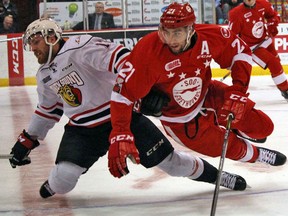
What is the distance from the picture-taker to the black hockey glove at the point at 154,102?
2939 millimetres

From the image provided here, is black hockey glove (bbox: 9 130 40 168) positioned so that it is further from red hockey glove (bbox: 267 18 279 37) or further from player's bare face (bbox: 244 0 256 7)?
player's bare face (bbox: 244 0 256 7)

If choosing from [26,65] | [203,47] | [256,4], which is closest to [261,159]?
[203,47]

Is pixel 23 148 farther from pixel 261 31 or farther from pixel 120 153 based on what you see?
pixel 261 31

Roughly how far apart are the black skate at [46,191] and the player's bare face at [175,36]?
2.87 feet

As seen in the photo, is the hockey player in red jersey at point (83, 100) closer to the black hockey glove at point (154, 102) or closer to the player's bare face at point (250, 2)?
the black hockey glove at point (154, 102)

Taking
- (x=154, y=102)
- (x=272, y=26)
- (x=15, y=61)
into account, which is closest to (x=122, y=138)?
(x=154, y=102)

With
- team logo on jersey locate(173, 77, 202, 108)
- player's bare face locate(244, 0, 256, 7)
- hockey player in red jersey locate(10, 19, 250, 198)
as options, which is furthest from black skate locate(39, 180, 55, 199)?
player's bare face locate(244, 0, 256, 7)

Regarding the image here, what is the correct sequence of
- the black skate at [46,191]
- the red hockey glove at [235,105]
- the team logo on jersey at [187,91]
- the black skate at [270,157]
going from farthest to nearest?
the black skate at [270,157] < the black skate at [46,191] < the team logo on jersey at [187,91] < the red hockey glove at [235,105]

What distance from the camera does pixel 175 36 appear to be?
108 inches

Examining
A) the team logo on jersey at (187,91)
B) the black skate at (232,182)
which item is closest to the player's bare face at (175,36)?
the team logo on jersey at (187,91)

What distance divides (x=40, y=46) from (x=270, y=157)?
1159 millimetres

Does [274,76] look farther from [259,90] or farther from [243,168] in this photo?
[243,168]

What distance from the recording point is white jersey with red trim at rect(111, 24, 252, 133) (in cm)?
278

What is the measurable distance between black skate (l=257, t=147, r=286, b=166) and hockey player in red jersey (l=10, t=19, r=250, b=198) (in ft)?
1.05
